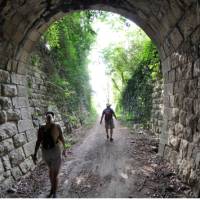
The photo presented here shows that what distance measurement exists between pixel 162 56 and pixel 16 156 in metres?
4.46

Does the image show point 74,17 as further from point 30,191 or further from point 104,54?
point 104,54

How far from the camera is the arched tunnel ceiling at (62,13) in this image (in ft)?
18.5

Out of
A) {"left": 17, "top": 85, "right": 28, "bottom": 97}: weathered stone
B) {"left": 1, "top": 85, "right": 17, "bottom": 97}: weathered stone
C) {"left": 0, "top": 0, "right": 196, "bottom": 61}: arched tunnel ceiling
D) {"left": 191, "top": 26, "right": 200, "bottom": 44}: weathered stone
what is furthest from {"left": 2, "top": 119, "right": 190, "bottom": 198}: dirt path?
{"left": 0, "top": 0, "right": 196, "bottom": 61}: arched tunnel ceiling

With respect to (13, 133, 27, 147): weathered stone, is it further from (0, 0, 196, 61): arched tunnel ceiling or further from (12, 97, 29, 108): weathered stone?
(0, 0, 196, 61): arched tunnel ceiling

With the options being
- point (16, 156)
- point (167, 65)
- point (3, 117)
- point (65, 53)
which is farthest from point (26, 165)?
point (65, 53)

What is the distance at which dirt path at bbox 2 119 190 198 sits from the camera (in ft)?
16.3

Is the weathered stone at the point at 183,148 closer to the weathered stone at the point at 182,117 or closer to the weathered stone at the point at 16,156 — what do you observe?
the weathered stone at the point at 182,117

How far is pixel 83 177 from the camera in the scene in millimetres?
5945

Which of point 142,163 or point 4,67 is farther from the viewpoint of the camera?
point 142,163

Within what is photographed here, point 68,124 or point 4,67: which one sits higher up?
point 4,67

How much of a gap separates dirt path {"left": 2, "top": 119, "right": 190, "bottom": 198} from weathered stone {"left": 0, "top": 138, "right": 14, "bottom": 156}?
0.74m

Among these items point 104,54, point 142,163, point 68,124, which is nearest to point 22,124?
point 142,163

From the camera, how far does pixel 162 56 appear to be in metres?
7.36

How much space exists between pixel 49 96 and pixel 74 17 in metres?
5.13
